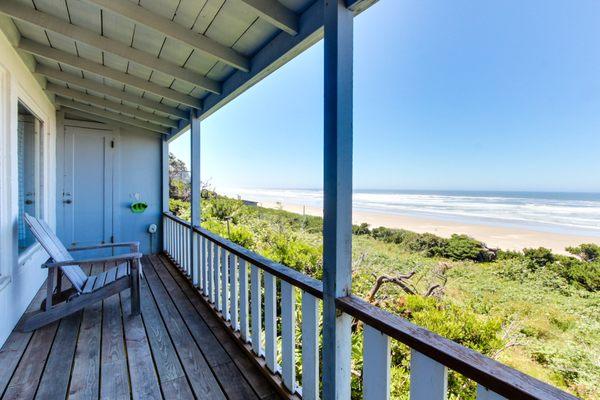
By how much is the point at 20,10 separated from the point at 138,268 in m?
2.02

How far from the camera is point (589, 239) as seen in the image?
3697mm

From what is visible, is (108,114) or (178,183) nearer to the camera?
(108,114)

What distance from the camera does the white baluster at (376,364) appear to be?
3.60ft

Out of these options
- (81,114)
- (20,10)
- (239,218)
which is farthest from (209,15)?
(239,218)

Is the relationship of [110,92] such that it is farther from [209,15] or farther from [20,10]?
[209,15]

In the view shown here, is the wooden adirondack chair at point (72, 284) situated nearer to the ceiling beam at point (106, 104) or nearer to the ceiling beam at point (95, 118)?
the ceiling beam at point (106, 104)

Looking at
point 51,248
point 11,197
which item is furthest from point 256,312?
point 11,197

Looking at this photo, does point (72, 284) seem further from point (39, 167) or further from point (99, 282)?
point (39, 167)

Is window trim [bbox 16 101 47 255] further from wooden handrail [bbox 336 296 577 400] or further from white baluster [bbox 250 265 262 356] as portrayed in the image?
wooden handrail [bbox 336 296 577 400]

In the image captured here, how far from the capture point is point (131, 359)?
6.61 feet

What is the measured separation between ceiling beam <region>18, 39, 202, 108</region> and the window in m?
0.63

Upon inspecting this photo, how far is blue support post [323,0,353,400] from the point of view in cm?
123

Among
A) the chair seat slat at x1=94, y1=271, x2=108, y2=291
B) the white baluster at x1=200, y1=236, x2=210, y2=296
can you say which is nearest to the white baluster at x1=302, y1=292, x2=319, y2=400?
the white baluster at x1=200, y1=236, x2=210, y2=296

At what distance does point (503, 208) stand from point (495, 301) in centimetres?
695
